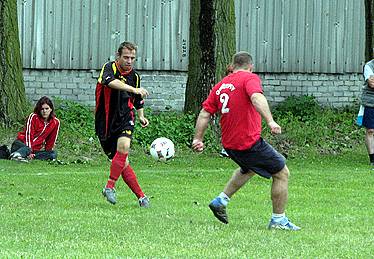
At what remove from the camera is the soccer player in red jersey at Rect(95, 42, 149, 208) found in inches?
468

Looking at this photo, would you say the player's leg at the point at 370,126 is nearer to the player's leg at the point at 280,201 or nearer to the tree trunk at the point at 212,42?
the tree trunk at the point at 212,42

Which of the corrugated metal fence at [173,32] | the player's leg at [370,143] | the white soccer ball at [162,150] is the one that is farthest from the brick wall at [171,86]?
the white soccer ball at [162,150]

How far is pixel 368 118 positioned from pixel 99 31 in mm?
8132

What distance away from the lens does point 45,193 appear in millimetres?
13227

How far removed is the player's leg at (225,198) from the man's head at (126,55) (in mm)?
2201

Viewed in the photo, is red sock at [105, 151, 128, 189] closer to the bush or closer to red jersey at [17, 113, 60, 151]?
red jersey at [17, 113, 60, 151]

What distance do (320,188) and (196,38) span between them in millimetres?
6974

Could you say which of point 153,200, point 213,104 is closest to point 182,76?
point 153,200

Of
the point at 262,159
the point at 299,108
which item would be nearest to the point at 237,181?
the point at 262,159

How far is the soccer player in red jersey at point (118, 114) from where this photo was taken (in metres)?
11.9

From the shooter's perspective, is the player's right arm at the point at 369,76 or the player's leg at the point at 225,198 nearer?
the player's leg at the point at 225,198

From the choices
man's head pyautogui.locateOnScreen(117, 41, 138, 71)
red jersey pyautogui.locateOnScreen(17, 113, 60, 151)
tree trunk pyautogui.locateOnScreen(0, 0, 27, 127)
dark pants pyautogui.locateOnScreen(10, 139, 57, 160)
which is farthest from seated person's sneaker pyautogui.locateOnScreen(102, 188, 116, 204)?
tree trunk pyautogui.locateOnScreen(0, 0, 27, 127)

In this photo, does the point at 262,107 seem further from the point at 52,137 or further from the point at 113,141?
the point at 52,137

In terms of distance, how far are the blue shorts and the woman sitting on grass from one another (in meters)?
5.15
